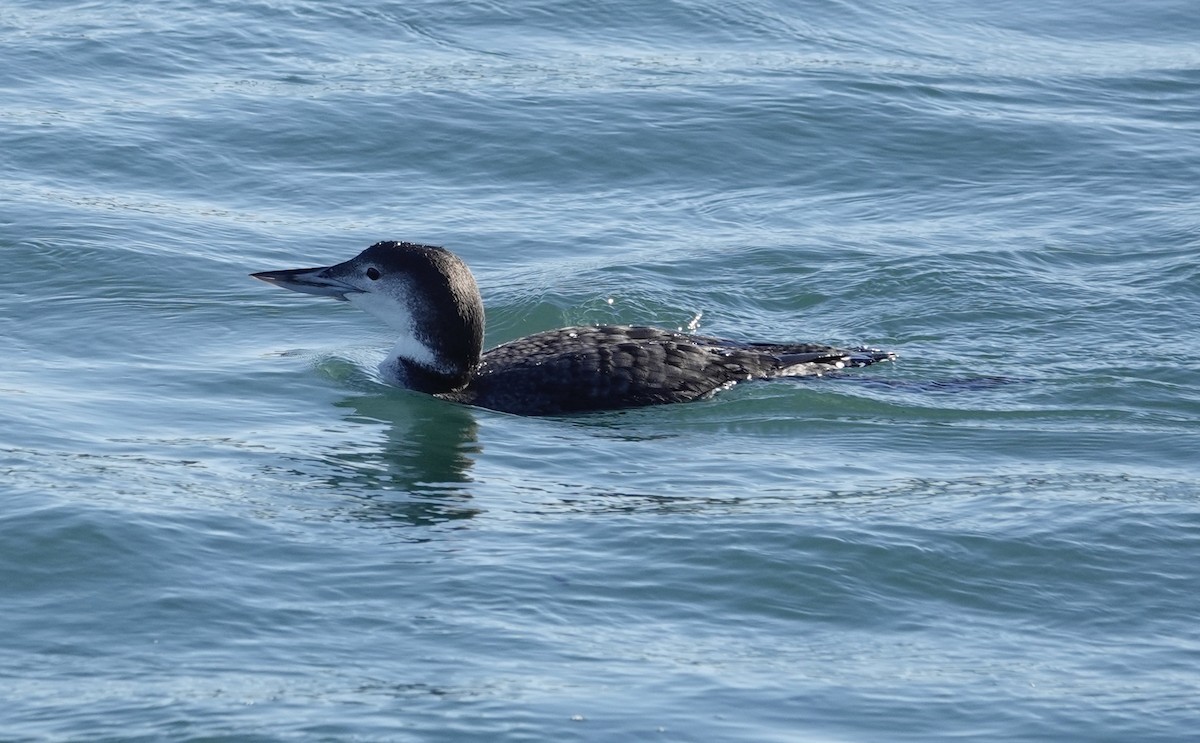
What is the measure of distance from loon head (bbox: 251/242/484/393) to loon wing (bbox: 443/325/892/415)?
170 millimetres

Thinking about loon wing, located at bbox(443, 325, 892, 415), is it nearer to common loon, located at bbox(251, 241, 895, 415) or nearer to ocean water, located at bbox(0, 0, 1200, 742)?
common loon, located at bbox(251, 241, 895, 415)

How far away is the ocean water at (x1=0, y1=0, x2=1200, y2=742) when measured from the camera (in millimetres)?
6348

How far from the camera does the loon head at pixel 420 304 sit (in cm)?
963

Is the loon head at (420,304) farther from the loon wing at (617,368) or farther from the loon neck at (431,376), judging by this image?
the loon wing at (617,368)

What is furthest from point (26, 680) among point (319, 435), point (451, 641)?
point (319, 435)

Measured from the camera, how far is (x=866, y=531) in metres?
7.67

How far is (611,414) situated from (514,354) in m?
0.75

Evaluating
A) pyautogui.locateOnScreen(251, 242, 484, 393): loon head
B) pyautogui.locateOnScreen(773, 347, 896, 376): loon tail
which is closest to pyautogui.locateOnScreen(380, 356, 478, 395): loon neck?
pyautogui.locateOnScreen(251, 242, 484, 393): loon head

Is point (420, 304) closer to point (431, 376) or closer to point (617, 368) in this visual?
point (431, 376)

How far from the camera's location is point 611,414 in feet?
30.8

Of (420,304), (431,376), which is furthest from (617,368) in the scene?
(420,304)

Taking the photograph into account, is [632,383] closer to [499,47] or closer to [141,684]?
[141,684]

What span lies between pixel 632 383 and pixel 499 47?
25.3 ft

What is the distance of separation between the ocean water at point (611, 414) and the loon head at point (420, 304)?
0.65 ft
